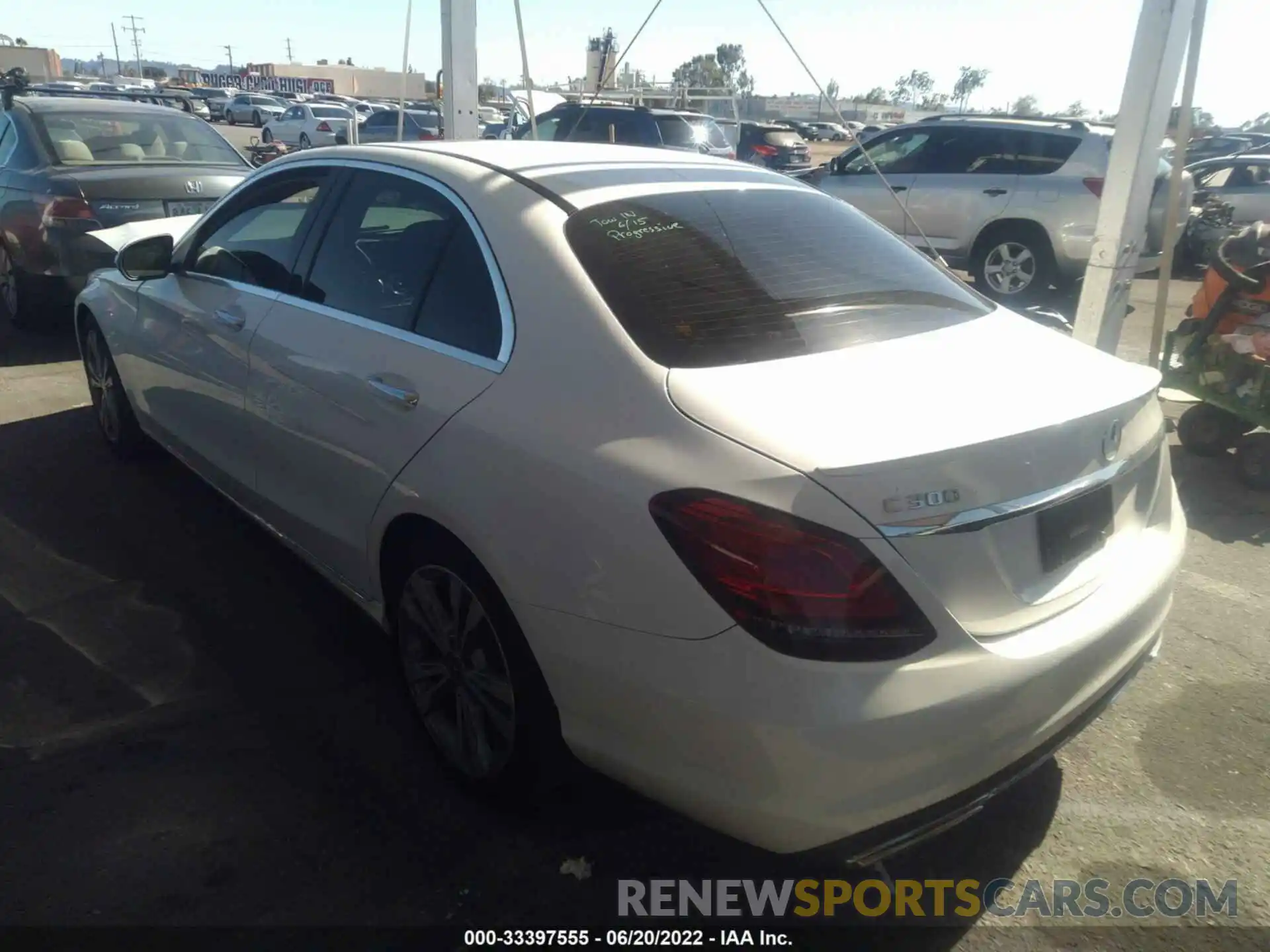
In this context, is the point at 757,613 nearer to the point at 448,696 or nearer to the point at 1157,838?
the point at 448,696

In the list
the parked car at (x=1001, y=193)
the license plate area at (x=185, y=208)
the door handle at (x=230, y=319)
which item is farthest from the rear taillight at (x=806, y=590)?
the parked car at (x=1001, y=193)

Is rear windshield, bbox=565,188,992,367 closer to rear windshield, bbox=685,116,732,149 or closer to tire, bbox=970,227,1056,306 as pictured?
tire, bbox=970,227,1056,306

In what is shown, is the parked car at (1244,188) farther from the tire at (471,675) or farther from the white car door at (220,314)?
the tire at (471,675)

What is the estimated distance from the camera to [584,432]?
2193mm

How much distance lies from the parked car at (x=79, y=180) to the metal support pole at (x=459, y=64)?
6.59 ft

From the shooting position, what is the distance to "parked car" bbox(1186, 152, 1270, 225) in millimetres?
13117

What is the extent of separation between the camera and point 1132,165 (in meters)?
5.07

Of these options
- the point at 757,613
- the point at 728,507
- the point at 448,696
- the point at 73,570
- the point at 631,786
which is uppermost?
the point at 728,507

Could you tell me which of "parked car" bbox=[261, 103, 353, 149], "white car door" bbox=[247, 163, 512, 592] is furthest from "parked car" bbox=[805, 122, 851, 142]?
"white car door" bbox=[247, 163, 512, 592]

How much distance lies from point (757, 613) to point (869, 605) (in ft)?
0.70

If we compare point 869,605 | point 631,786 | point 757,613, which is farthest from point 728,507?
point 631,786

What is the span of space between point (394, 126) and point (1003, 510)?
2378cm

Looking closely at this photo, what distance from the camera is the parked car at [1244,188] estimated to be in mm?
13117

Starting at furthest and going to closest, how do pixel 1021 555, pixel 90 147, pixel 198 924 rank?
pixel 90 147 < pixel 198 924 < pixel 1021 555
